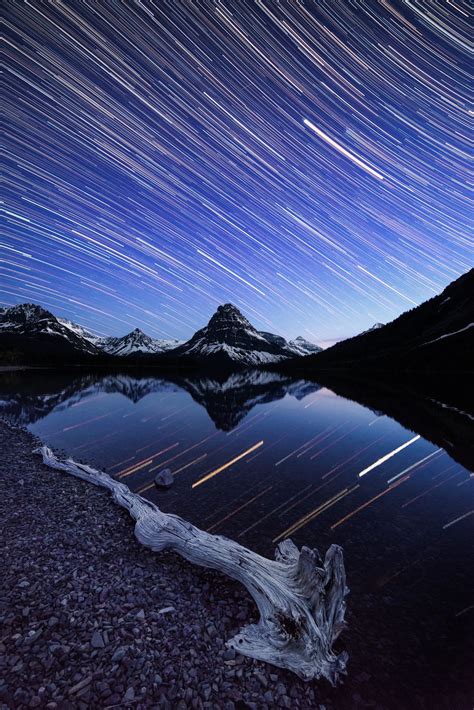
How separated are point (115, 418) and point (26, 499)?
24.1m

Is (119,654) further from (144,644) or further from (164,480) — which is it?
(164,480)

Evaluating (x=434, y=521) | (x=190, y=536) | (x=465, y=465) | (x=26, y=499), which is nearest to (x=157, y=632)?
(x=190, y=536)

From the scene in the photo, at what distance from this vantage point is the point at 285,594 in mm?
7570

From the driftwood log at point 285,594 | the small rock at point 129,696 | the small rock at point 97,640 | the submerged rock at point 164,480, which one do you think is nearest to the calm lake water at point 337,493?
the submerged rock at point 164,480

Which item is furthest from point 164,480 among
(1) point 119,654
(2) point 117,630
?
(1) point 119,654

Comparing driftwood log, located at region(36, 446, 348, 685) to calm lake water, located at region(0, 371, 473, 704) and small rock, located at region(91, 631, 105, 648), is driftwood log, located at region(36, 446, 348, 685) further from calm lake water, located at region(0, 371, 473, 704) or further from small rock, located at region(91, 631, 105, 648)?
small rock, located at region(91, 631, 105, 648)

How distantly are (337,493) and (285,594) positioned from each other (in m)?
9.65

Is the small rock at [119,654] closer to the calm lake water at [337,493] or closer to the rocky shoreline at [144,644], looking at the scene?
the rocky shoreline at [144,644]

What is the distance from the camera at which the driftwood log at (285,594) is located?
633 cm

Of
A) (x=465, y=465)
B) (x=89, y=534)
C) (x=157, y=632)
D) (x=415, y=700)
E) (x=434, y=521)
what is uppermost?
(x=89, y=534)

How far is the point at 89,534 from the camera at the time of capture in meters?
10.7

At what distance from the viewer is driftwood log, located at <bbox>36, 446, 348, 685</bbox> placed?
633cm

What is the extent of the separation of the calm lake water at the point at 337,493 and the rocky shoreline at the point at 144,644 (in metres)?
1.03

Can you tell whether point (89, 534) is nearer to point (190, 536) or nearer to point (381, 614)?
point (190, 536)
